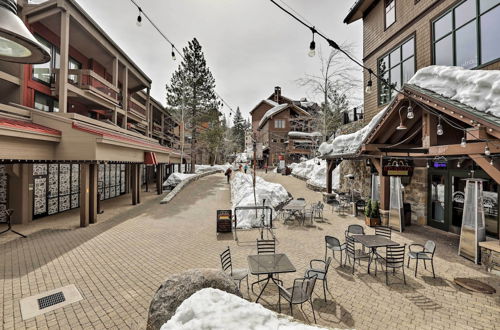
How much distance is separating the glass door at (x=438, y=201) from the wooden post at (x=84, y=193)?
699 inches

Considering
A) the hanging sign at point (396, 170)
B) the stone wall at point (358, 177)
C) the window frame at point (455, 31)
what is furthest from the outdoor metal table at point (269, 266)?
the stone wall at point (358, 177)

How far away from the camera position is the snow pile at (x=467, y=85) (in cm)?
720

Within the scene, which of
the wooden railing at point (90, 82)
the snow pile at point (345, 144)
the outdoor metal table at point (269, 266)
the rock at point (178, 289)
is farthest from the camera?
the snow pile at point (345, 144)

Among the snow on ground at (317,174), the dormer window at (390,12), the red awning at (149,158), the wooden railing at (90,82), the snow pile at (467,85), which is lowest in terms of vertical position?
the snow on ground at (317,174)

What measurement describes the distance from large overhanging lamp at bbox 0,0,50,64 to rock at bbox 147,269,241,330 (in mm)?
4207

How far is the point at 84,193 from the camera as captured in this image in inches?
467

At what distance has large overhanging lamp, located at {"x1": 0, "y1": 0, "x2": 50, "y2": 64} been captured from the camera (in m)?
2.72

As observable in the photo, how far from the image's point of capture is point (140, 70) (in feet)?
69.8

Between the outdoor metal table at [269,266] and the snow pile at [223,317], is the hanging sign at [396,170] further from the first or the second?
the snow pile at [223,317]

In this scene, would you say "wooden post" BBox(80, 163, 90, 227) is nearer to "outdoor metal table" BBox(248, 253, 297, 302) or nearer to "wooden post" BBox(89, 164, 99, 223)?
"wooden post" BBox(89, 164, 99, 223)

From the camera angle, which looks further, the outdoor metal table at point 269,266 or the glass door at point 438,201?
the glass door at point 438,201

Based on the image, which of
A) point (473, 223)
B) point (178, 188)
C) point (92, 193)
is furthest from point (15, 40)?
point (178, 188)

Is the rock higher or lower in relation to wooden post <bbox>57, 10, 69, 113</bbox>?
lower

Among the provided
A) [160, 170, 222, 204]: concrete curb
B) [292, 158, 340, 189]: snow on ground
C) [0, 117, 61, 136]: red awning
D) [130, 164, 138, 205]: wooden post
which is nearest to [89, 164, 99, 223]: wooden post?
[0, 117, 61, 136]: red awning
